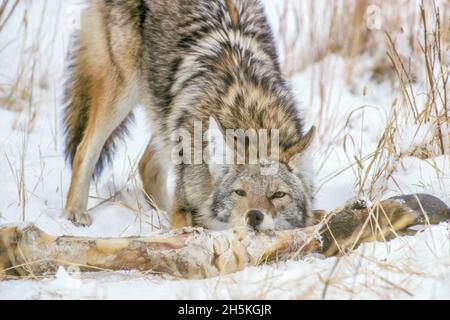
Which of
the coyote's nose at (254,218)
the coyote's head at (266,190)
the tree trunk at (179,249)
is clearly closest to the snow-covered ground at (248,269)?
the tree trunk at (179,249)

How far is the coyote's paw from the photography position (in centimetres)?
431

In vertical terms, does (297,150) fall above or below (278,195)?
above

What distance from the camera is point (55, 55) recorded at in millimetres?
7008

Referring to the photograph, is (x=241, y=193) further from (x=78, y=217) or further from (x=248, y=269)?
(x=78, y=217)

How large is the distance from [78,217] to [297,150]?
5.01ft

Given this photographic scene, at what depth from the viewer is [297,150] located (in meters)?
3.63

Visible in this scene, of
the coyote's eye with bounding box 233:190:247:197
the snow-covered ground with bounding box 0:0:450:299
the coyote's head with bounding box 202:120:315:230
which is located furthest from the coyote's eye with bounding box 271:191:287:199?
the snow-covered ground with bounding box 0:0:450:299

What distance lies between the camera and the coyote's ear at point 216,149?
3617 mm

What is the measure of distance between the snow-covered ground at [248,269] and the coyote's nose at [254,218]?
0.90 feet

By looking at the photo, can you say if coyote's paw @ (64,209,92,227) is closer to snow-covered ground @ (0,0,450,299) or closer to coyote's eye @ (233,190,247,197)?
snow-covered ground @ (0,0,450,299)

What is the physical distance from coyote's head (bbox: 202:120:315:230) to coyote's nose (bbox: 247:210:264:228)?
6cm

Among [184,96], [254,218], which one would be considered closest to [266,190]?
[254,218]

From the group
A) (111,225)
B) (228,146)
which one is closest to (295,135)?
(228,146)

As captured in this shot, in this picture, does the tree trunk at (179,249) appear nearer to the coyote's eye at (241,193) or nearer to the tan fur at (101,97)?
the coyote's eye at (241,193)
